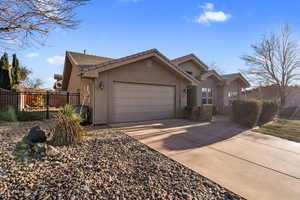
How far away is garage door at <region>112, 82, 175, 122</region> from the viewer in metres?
8.15

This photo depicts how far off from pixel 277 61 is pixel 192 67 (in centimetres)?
1534

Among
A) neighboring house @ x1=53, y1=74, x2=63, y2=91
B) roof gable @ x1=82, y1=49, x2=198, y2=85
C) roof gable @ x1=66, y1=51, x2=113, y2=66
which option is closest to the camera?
roof gable @ x1=82, y1=49, x2=198, y2=85

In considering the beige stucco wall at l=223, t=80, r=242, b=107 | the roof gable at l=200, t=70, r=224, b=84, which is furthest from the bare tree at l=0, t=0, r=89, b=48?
the beige stucco wall at l=223, t=80, r=242, b=107

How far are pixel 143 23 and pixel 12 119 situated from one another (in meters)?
9.62

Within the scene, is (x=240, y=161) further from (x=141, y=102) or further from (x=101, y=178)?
(x=141, y=102)

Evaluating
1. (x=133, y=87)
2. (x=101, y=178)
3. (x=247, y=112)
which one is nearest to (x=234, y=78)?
(x=247, y=112)

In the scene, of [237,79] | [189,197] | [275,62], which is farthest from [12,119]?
[275,62]

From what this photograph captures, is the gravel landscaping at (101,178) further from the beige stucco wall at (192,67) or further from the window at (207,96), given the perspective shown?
the window at (207,96)

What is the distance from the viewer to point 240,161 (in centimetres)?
381

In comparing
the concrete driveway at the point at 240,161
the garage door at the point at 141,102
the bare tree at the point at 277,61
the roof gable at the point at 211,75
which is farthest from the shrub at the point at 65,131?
the bare tree at the point at 277,61

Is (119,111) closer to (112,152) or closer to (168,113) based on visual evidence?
(168,113)

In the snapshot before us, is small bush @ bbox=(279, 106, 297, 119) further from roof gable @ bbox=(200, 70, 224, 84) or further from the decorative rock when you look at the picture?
the decorative rock

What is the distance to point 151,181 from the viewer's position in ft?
8.99

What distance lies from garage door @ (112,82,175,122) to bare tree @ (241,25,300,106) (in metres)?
18.6
